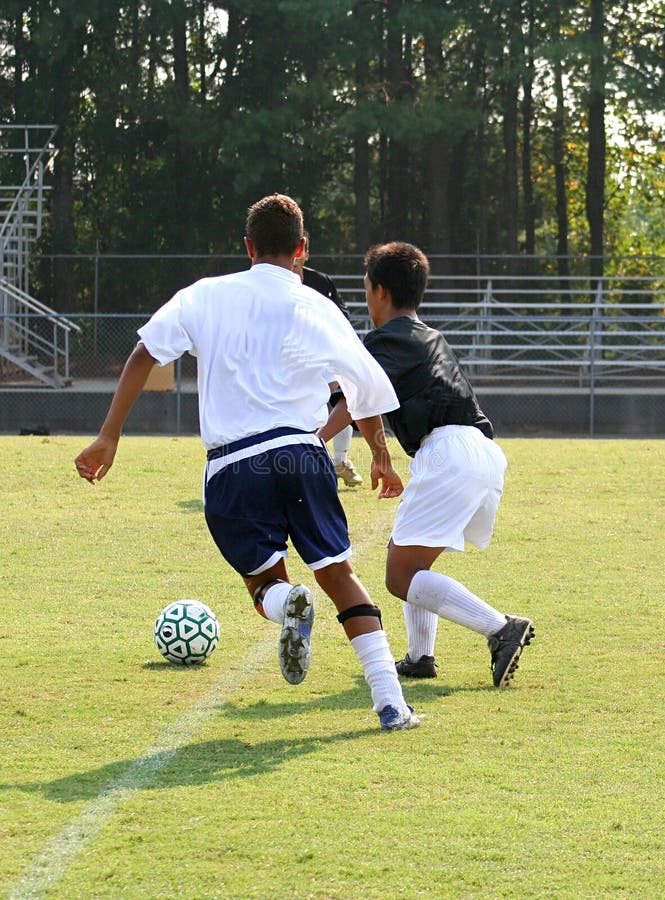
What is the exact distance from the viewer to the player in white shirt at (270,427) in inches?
173

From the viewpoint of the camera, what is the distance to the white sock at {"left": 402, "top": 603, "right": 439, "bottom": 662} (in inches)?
215

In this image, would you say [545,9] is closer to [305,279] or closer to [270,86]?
[270,86]

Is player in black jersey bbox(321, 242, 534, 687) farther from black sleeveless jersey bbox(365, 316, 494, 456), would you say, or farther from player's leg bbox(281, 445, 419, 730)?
player's leg bbox(281, 445, 419, 730)

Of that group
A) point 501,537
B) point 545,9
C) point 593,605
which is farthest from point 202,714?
point 545,9

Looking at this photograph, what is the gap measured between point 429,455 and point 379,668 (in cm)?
108

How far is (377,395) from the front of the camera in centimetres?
462

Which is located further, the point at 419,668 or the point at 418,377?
the point at 419,668

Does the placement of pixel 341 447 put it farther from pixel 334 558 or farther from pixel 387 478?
pixel 334 558

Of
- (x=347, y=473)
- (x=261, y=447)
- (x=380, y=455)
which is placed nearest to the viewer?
(x=261, y=447)

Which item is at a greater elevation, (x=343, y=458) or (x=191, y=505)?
(x=343, y=458)

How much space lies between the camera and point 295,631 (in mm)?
4293

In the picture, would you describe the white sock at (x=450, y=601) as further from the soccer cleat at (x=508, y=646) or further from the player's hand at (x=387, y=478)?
the player's hand at (x=387, y=478)

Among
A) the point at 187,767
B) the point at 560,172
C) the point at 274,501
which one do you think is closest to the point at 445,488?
the point at 274,501

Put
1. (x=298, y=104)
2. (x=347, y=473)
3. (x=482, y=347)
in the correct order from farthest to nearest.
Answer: (x=298, y=104) < (x=482, y=347) < (x=347, y=473)
